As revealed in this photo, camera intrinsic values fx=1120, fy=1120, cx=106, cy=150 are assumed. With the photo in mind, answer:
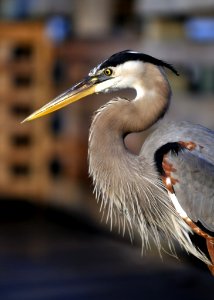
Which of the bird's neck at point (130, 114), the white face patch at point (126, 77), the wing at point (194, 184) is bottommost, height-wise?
the wing at point (194, 184)

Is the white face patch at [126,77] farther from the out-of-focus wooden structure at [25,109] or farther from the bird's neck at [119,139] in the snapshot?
the out-of-focus wooden structure at [25,109]

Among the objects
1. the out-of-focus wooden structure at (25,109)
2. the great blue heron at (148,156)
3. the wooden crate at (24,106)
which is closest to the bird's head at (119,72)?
the great blue heron at (148,156)

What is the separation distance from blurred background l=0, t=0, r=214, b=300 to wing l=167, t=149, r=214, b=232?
180 cm

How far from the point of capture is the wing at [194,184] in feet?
17.3

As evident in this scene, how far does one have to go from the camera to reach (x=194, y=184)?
5301 millimetres

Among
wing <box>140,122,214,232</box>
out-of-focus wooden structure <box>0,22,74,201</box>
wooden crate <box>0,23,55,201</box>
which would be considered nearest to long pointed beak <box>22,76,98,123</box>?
wing <box>140,122,214,232</box>

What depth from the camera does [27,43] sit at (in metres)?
10.9

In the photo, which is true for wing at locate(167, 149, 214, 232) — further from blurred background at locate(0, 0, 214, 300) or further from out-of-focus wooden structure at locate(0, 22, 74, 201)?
out-of-focus wooden structure at locate(0, 22, 74, 201)

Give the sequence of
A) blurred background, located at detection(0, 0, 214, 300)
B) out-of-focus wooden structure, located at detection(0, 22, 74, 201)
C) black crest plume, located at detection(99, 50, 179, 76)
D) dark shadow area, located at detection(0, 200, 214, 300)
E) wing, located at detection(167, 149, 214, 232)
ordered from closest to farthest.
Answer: black crest plume, located at detection(99, 50, 179, 76), wing, located at detection(167, 149, 214, 232), dark shadow area, located at detection(0, 200, 214, 300), blurred background, located at detection(0, 0, 214, 300), out-of-focus wooden structure, located at detection(0, 22, 74, 201)

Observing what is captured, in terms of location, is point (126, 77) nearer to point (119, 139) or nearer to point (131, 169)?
Answer: point (119, 139)

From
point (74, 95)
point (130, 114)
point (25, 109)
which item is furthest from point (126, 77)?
point (25, 109)

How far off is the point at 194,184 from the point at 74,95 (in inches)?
27.9

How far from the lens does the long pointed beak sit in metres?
5.25

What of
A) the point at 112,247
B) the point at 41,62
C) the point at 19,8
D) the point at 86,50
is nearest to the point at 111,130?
the point at 112,247
